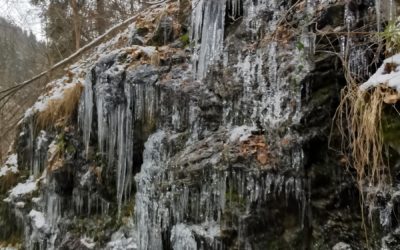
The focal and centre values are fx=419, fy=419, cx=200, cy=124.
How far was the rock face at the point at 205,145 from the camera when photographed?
11.2ft

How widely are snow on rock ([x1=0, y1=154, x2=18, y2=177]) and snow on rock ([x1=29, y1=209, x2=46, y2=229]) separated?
3.53 ft

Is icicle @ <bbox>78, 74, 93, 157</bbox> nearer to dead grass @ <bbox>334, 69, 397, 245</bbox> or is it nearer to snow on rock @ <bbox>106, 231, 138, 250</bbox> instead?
snow on rock @ <bbox>106, 231, 138, 250</bbox>

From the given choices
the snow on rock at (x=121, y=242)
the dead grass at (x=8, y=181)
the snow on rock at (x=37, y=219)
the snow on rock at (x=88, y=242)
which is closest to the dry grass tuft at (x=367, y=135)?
the snow on rock at (x=121, y=242)

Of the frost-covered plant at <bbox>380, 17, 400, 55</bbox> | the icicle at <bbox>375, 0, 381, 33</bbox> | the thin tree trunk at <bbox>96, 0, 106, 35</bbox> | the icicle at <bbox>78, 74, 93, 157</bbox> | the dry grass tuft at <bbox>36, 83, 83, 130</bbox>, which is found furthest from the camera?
the thin tree trunk at <bbox>96, 0, 106, 35</bbox>

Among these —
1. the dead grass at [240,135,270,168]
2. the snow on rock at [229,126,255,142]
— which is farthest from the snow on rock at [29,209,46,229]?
the dead grass at [240,135,270,168]

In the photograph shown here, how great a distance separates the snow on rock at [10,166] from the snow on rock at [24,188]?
36 cm

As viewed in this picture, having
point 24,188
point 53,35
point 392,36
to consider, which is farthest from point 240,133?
point 53,35

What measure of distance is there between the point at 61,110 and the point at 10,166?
146 centimetres

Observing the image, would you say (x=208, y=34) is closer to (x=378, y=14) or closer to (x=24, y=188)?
(x=378, y=14)

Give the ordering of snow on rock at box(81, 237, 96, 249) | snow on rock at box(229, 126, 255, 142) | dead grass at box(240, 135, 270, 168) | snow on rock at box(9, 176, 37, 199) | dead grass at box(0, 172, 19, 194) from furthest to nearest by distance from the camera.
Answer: dead grass at box(0, 172, 19, 194) → snow on rock at box(9, 176, 37, 199) → snow on rock at box(81, 237, 96, 249) → snow on rock at box(229, 126, 255, 142) → dead grass at box(240, 135, 270, 168)

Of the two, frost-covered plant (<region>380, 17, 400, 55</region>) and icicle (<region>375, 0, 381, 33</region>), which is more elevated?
icicle (<region>375, 0, 381, 33</region>)

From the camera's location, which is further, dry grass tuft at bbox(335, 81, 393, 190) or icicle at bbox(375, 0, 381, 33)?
icicle at bbox(375, 0, 381, 33)

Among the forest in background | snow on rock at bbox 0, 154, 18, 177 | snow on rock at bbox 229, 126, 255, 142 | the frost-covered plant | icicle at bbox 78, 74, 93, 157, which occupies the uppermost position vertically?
the forest in background

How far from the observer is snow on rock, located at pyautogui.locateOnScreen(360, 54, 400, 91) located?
2883 millimetres
